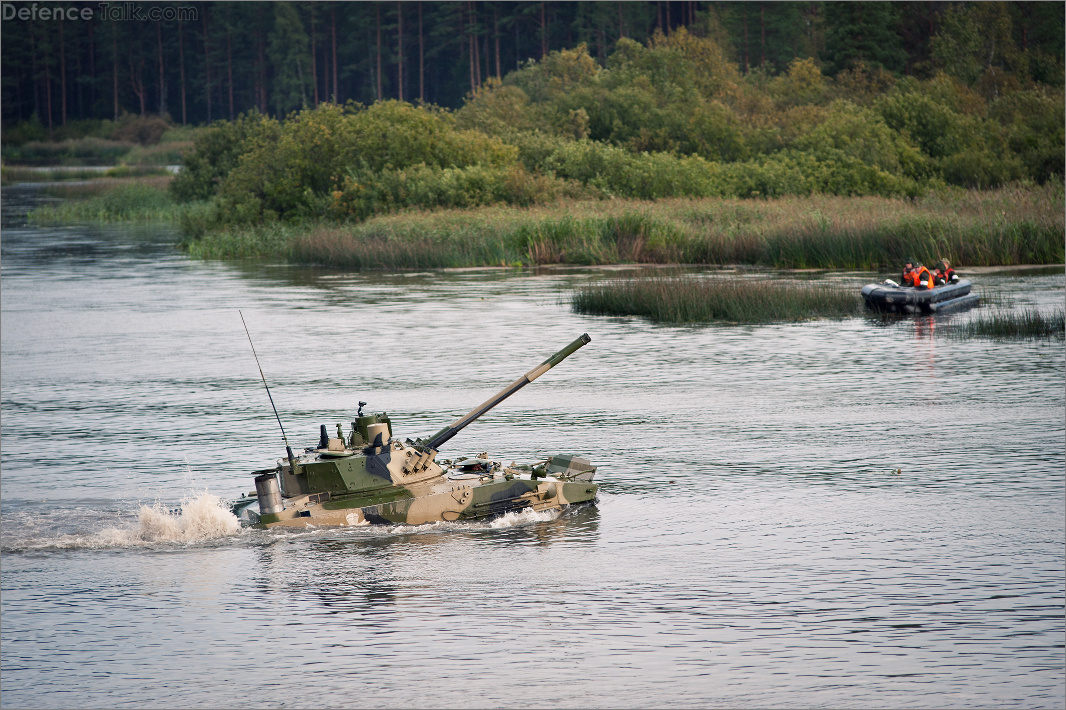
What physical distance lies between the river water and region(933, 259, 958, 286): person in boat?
5322 mm

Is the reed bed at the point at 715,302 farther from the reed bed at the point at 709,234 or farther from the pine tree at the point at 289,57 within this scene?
the pine tree at the point at 289,57

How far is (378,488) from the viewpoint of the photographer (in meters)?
15.0

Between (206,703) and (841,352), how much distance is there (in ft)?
67.6

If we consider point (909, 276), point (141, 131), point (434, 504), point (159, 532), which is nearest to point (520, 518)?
point (434, 504)

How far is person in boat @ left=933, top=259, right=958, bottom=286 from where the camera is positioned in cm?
3491

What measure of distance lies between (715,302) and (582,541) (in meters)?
20.6

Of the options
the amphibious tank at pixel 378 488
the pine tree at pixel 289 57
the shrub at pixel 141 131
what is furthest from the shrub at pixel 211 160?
the amphibious tank at pixel 378 488

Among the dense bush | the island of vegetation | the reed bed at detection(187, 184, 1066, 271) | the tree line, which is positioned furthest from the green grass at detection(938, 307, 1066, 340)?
the tree line

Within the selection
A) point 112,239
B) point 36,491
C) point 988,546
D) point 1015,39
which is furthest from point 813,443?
point 1015,39

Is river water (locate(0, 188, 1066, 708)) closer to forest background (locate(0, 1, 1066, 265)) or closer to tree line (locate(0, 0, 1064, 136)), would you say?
forest background (locate(0, 1, 1066, 265))

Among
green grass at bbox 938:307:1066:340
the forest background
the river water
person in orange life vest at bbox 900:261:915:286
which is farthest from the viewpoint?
the forest background

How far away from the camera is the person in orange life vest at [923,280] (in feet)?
112

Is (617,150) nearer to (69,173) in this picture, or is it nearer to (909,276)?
(909,276)

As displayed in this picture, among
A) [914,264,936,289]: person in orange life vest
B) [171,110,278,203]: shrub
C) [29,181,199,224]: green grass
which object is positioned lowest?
[914,264,936,289]: person in orange life vest
